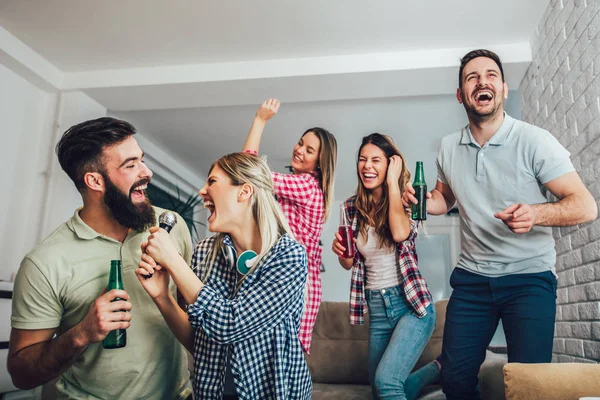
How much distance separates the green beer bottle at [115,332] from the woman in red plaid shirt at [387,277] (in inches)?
40.8

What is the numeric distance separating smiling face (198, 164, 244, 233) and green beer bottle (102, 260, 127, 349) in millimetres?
289

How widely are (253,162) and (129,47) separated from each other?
2.53 metres

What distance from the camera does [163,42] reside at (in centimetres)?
355

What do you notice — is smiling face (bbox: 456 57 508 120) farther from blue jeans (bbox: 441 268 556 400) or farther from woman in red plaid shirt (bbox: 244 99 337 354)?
woman in red plaid shirt (bbox: 244 99 337 354)

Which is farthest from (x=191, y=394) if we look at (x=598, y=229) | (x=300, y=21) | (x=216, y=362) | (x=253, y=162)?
(x=300, y=21)

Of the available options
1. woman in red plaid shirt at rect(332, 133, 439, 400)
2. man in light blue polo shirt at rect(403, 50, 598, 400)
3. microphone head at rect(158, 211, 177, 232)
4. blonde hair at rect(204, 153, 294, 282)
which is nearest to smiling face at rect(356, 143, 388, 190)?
woman in red plaid shirt at rect(332, 133, 439, 400)

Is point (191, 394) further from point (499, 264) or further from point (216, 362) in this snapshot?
point (499, 264)

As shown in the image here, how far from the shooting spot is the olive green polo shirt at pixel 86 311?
4.79 ft

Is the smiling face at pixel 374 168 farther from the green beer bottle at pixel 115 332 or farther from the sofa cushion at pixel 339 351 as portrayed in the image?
the green beer bottle at pixel 115 332

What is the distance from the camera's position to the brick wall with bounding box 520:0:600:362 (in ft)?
7.13

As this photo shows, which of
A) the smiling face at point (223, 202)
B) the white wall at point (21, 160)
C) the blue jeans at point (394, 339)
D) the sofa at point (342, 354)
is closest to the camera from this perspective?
the smiling face at point (223, 202)

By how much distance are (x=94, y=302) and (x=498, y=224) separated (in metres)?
1.30

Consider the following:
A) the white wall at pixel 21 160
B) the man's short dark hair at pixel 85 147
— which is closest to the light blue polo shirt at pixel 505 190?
the man's short dark hair at pixel 85 147

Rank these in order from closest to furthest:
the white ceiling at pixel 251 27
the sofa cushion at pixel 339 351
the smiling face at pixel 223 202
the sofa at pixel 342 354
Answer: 1. the smiling face at pixel 223 202
2. the sofa at pixel 342 354
3. the sofa cushion at pixel 339 351
4. the white ceiling at pixel 251 27
